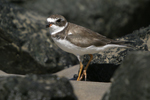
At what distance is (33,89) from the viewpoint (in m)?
2.81

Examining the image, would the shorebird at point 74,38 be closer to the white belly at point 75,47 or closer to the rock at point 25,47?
the white belly at point 75,47

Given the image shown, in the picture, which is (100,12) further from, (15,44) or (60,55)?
(15,44)

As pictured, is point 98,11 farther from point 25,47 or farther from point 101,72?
point 101,72

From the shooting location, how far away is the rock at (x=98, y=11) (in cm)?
832

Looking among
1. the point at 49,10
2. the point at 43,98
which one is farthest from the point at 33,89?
the point at 49,10

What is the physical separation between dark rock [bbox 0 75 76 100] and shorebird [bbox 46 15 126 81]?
5.45 ft

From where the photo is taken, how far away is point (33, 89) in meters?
2.81

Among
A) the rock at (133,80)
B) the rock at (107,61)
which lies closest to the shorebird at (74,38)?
the rock at (107,61)

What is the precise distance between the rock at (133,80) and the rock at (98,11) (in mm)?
5887

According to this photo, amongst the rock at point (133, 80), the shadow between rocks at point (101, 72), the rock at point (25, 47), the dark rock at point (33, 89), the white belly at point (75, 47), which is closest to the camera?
the rock at point (133, 80)

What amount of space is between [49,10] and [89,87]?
538 cm

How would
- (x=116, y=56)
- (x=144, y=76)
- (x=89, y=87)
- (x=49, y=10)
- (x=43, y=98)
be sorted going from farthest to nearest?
(x=49, y=10), (x=116, y=56), (x=89, y=87), (x=43, y=98), (x=144, y=76)

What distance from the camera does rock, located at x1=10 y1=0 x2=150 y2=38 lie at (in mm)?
8320

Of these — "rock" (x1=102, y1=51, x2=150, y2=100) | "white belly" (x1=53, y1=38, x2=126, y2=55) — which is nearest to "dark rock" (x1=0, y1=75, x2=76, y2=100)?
"rock" (x1=102, y1=51, x2=150, y2=100)
